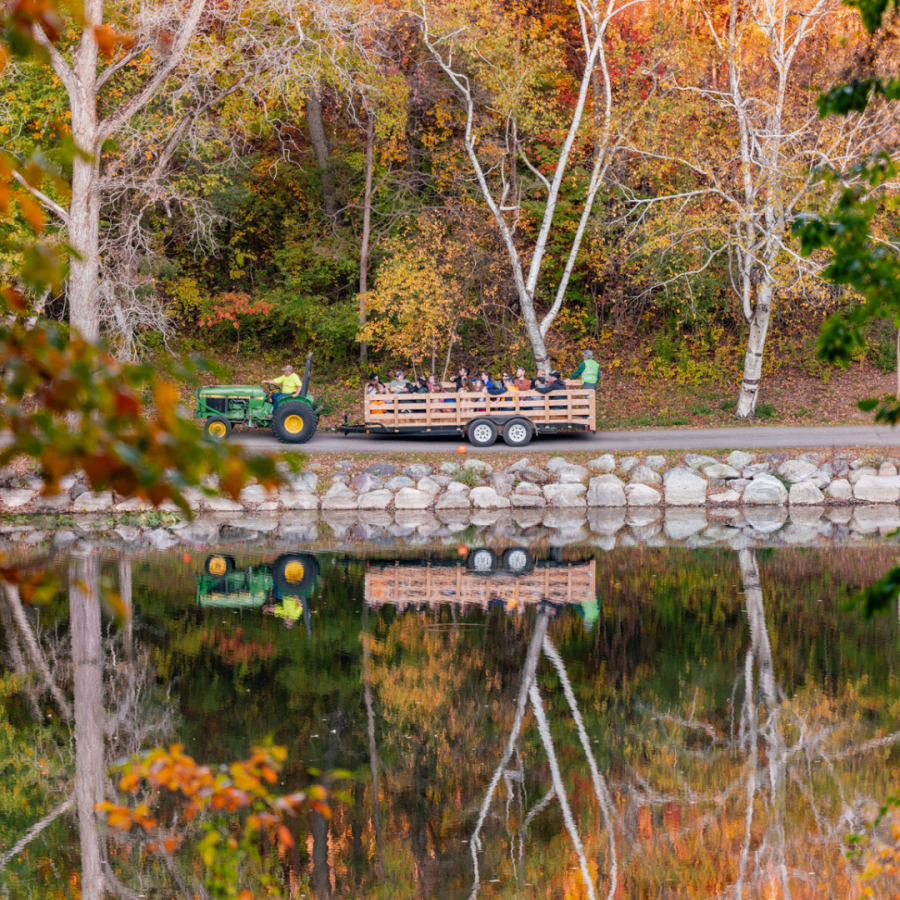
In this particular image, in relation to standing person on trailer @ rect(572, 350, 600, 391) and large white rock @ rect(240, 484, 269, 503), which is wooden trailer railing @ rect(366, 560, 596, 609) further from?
standing person on trailer @ rect(572, 350, 600, 391)

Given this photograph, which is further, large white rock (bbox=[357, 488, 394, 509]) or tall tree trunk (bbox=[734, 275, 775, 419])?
tall tree trunk (bbox=[734, 275, 775, 419])

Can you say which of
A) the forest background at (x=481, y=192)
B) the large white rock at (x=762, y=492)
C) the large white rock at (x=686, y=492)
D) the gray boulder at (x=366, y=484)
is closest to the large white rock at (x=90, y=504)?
the forest background at (x=481, y=192)

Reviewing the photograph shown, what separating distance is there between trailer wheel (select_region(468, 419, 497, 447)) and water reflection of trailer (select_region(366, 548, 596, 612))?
539cm

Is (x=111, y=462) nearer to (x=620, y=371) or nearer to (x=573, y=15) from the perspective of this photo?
(x=620, y=371)

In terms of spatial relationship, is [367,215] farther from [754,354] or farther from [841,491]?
[841,491]

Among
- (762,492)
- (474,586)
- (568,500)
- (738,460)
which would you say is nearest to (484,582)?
(474,586)

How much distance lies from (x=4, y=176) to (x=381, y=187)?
25.9 metres

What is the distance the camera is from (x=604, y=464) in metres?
19.7

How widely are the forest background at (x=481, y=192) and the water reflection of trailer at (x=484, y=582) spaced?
841cm

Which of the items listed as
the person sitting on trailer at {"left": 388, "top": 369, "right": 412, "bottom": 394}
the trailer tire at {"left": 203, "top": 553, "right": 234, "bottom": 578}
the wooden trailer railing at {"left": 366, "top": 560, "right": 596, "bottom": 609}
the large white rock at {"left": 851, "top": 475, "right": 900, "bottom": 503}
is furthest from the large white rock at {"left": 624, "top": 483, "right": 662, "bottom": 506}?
the trailer tire at {"left": 203, "top": 553, "right": 234, "bottom": 578}

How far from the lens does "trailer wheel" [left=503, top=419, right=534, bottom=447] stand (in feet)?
68.6

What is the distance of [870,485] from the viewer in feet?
63.2

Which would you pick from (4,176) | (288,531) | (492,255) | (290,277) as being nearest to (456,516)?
(288,531)

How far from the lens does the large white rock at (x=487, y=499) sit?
63.0 ft
